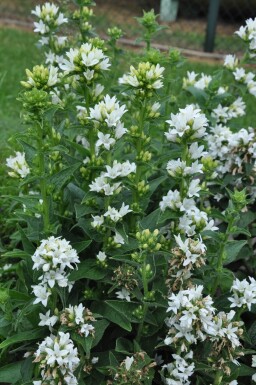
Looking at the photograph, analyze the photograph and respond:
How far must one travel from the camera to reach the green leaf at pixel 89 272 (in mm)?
2490

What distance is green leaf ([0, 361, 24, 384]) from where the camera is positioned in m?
2.63

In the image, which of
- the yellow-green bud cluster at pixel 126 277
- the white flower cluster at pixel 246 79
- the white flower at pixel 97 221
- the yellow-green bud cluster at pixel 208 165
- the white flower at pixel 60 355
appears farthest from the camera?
the white flower cluster at pixel 246 79

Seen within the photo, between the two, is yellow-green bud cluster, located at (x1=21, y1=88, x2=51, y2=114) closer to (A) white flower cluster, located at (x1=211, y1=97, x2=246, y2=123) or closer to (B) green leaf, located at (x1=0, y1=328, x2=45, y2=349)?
(B) green leaf, located at (x1=0, y1=328, x2=45, y2=349)

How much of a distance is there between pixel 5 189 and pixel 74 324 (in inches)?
65.9

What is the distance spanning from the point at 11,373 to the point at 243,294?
100 cm

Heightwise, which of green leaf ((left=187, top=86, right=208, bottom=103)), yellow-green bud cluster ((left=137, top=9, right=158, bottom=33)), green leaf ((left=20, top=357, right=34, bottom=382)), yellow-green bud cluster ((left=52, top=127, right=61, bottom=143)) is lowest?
green leaf ((left=20, top=357, right=34, bottom=382))

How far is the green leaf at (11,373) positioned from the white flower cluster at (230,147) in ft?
4.19

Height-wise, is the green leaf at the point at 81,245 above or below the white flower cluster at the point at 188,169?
below

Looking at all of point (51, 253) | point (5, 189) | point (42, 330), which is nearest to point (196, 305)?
point (51, 253)

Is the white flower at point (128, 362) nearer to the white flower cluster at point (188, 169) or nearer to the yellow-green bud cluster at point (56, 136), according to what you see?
the white flower cluster at point (188, 169)

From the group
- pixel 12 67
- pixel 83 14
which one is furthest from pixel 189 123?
pixel 12 67

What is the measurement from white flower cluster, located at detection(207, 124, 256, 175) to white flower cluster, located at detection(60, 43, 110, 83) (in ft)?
2.69

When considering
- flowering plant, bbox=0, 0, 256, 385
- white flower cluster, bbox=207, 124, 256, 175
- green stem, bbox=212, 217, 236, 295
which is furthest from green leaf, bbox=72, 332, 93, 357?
white flower cluster, bbox=207, 124, 256, 175

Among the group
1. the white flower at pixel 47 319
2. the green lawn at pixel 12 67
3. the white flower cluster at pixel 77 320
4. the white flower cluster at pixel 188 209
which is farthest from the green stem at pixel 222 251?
the green lawn at pixel 12 67
